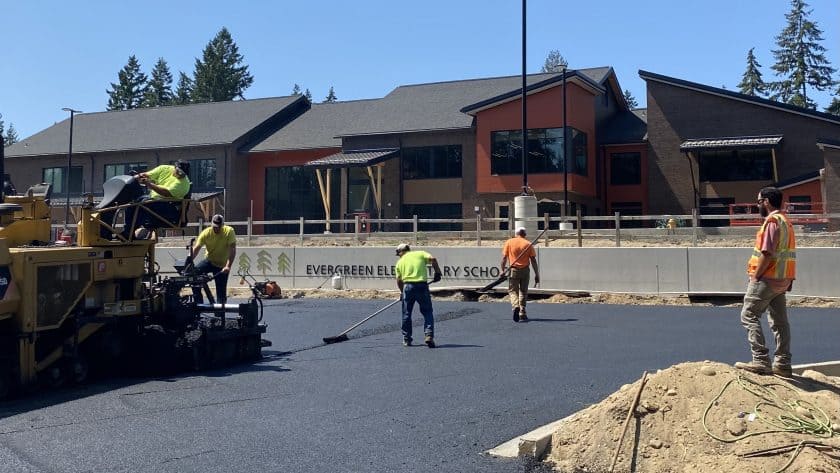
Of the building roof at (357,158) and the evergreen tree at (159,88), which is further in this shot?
the evergreen tree at (159,88)

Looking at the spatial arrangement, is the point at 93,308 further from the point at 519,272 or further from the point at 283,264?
the point at 283,264

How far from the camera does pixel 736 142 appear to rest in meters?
32.6

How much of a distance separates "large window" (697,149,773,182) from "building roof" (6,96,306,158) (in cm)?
2426

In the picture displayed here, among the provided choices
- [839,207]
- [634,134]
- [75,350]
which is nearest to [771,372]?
[75,350]

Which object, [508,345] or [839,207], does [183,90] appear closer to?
[839,207]

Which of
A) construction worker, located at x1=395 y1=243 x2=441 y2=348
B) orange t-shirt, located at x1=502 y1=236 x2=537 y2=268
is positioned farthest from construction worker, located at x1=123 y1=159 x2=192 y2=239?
orange t-shirt, located at x1=502 y1=236 x2=537 y2=268

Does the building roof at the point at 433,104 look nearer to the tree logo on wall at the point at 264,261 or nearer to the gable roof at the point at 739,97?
the gable roof at the point at 739,97

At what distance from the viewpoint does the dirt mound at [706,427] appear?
17.5 feet

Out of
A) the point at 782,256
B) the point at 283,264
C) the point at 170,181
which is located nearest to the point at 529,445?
the point at 782,256

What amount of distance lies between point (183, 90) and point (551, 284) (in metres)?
85.6

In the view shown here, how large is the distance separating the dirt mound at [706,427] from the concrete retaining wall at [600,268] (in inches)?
488

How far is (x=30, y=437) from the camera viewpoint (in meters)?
7.09

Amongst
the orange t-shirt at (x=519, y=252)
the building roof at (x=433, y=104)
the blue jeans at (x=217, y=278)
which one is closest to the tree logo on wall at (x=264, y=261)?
the orange t-shirt at (x=519, y=252)

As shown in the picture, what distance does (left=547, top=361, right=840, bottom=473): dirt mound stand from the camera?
5.34 metres
